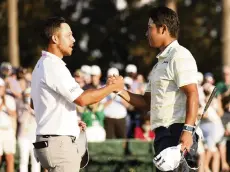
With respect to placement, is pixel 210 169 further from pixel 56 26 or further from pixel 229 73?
pixel 56 26

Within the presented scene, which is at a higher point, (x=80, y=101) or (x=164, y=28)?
(x=164, y=28)

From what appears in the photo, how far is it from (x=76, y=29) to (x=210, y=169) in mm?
25181

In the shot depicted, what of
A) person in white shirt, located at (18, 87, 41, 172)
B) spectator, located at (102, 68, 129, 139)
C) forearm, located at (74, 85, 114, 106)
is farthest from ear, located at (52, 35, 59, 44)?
spectator, located at (102, 68, 129, 139)

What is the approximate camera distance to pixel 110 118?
717 inches

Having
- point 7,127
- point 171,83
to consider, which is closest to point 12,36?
point 7,127

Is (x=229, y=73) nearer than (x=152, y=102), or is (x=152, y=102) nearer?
(x=152, y=102)

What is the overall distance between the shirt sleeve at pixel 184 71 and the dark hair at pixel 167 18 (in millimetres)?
333

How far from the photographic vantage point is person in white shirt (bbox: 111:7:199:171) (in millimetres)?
8758

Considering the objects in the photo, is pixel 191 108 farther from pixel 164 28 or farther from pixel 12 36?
pixel 12 36

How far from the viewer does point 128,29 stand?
42156 mm

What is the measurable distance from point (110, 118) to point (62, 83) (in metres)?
9.53

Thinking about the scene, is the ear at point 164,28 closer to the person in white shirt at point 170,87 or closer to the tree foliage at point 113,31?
the person in white shirt at point 170,87

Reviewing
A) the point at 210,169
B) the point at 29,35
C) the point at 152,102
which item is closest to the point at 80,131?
the point at 152,102

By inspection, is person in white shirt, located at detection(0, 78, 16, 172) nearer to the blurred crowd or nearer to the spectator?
the blurred crowd
